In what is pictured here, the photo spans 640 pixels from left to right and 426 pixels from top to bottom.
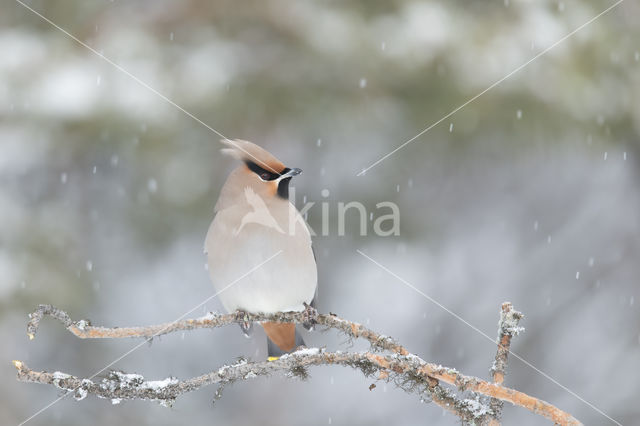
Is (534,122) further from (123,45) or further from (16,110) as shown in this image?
(16,110)

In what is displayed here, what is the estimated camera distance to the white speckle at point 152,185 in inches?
164

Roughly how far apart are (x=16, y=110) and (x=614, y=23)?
3.19 metres

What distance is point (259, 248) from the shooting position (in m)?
3.38

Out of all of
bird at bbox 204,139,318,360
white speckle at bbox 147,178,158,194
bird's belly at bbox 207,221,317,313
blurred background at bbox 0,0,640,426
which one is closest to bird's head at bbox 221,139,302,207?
bird at bbox 204,139,318,360

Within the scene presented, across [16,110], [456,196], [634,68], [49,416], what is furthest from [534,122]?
[49,416]

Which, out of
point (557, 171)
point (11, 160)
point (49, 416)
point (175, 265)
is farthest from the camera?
point (557, 171)

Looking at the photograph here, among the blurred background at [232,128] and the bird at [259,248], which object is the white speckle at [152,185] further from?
the bird at [259,248]

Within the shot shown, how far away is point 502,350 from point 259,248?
1.80 meters

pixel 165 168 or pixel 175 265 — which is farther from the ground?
pixel 165 168

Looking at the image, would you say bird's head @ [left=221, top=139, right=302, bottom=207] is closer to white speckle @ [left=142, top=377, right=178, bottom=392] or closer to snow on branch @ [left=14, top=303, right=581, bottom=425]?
snow on branch @ [left=14, top=303, right=581, bottom=425]

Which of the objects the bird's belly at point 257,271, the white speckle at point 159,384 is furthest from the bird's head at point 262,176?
the white speckle at point 159,384

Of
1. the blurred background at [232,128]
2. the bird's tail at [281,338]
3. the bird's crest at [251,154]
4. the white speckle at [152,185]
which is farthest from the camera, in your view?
the white speckle at [152,185]

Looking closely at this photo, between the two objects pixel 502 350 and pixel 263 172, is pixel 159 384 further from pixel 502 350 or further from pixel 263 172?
pixel 263 172

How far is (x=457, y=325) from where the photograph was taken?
18.9 feet
